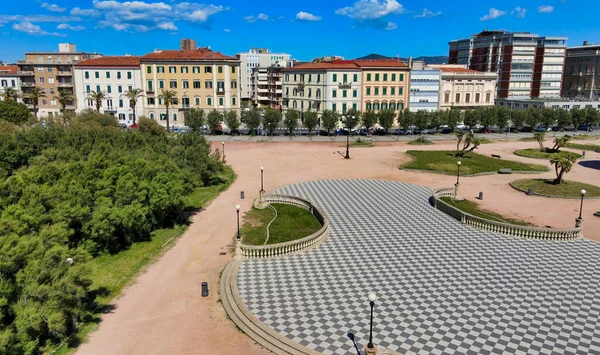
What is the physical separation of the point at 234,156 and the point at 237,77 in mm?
32604

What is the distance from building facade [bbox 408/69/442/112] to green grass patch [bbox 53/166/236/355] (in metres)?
77.7

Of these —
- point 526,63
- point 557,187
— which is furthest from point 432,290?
point 526,63

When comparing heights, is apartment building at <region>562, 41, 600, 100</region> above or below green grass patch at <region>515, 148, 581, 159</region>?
above

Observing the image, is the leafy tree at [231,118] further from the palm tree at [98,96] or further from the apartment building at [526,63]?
the apartment building at [526,63]

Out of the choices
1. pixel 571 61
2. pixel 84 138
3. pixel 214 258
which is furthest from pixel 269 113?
pixel 571 61

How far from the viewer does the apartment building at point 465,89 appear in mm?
105625

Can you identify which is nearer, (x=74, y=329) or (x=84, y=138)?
(x=74, y=329)

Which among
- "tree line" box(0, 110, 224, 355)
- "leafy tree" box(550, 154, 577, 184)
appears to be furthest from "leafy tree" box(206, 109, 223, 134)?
"leafy tree" box(550, 154, 577, 184)

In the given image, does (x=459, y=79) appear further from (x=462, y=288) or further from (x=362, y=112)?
(x=462, y=288)

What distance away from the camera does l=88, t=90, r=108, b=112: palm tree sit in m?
85.9

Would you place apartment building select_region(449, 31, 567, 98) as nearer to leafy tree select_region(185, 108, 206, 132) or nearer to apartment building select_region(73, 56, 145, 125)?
leafy tree select_region(185, 108, 206, 132)

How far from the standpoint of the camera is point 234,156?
217 ft

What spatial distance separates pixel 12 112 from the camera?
7288 centimetres

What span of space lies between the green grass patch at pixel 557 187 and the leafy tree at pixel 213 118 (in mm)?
53384
